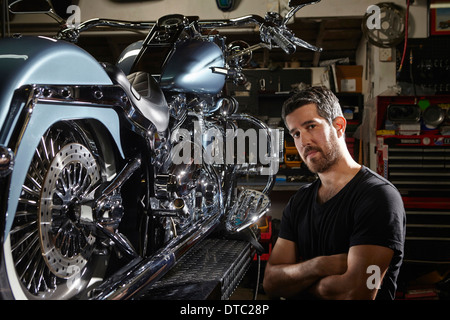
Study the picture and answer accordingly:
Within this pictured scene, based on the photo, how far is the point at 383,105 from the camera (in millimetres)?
3221

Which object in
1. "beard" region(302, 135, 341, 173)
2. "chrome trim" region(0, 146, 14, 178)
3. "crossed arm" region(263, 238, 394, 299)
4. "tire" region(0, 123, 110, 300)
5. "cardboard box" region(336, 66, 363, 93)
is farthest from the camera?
"cardboard box" region(336, 66, 363, 93)

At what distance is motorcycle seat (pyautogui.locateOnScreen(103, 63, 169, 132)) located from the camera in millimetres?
1111

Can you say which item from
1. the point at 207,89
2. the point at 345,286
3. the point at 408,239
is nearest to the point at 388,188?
the point at 345,286

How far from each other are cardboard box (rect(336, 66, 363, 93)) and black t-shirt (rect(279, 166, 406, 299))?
126 inches

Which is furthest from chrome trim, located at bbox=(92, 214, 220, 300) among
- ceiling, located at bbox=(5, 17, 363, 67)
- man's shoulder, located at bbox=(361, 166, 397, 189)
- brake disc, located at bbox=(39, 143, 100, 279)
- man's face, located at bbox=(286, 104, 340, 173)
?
ceiling, located at bbox=(5, 17, 363, 67)

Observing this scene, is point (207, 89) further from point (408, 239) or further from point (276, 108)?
point (276, 108)

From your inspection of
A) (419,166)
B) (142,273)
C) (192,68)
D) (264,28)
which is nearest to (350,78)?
(419,166)

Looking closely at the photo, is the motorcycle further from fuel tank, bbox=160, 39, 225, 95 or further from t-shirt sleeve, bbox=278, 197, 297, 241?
t-shirt sleeve, bbox=278, 197, 297, 241

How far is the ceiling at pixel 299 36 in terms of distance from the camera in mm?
4223

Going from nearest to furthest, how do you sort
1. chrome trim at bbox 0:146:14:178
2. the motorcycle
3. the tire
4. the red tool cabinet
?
chrome trim at bbox 0:146:14:178 < the motorcycle < the tire < the red tool cabinet

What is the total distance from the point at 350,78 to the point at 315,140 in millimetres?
3333

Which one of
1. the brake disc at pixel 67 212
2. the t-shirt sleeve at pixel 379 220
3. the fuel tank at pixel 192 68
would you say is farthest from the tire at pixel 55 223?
the t-shirt sleeve at pixel 379 220

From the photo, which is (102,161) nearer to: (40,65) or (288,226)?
(40,65)
